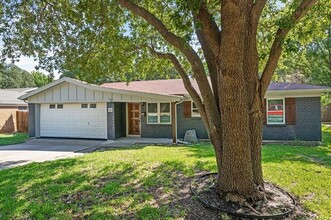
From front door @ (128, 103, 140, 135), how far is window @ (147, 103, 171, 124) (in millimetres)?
1022

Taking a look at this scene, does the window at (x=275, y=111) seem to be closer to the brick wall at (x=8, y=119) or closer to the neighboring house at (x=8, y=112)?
the neighboring house at (x=8, y=112)

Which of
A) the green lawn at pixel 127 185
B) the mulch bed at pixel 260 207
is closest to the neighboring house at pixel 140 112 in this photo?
the green lawn at pixel 127 185

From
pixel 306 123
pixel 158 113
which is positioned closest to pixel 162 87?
pixel 158 113

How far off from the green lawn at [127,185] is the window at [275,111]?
3997 mm

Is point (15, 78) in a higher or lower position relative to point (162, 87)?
higher

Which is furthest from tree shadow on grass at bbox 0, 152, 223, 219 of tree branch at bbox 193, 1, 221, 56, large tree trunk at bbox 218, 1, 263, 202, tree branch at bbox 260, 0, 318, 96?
tree branch at bbox 193, 1, 221, 56

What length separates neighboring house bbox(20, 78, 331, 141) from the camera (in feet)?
41.1

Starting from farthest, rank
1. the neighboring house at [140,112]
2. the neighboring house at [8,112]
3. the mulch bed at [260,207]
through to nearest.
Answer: the neighboring house at [8,112], the neighboring house at [140,112], the mulch bed at [260,207]

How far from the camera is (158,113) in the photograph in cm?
1464

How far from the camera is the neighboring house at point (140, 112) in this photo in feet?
41.1

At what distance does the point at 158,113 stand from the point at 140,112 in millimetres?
1224

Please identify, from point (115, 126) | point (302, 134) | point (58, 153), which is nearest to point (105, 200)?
point (58, 153)

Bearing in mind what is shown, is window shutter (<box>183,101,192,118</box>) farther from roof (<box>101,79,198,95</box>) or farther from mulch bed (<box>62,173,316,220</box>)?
mulch bed (<box>62,173,316,220</box>)

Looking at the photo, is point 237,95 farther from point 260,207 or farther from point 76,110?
point 76,110
